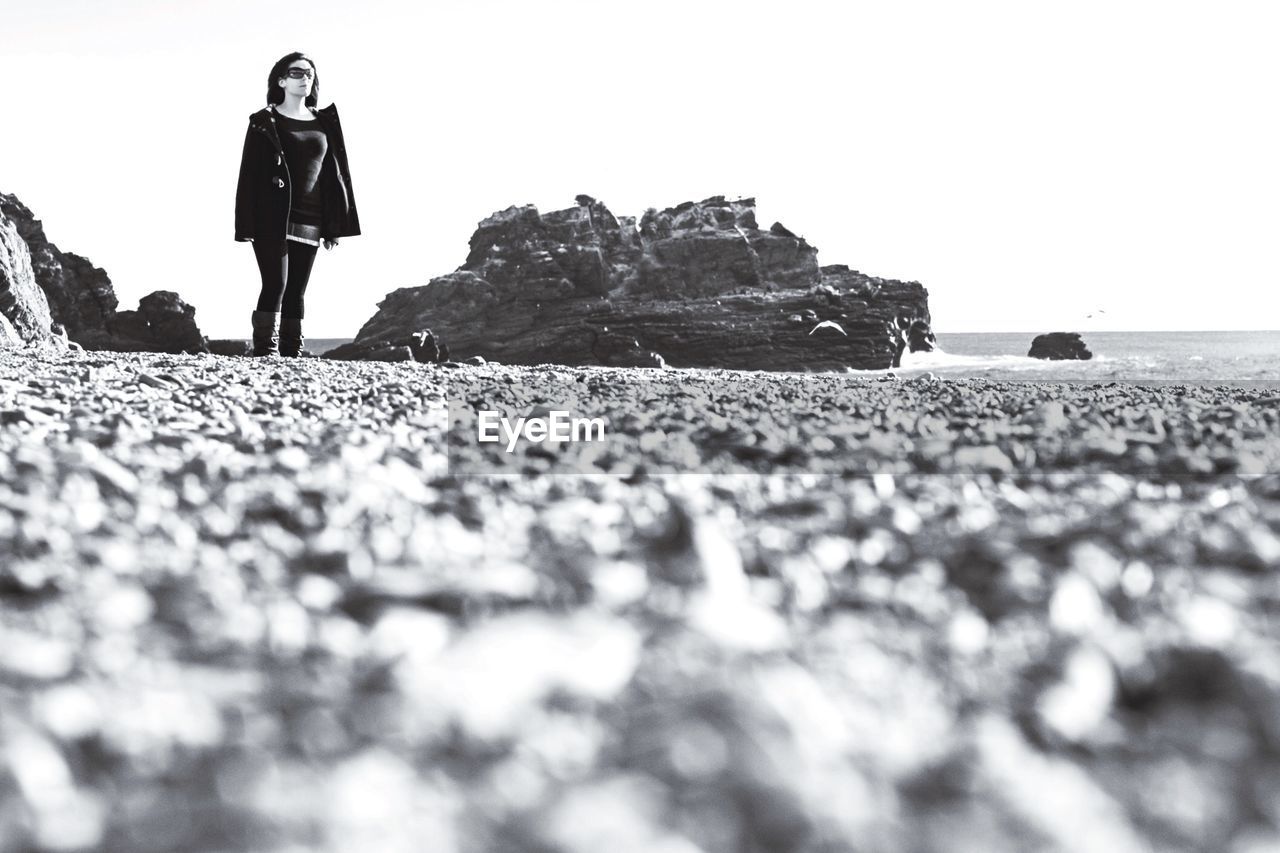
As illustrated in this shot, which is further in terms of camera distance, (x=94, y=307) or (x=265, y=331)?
(x=94, y=307)

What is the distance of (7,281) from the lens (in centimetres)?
2186

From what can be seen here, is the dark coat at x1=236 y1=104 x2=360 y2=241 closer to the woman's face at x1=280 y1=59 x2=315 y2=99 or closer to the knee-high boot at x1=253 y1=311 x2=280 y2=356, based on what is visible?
the woman's face at x1=280 y1=59 x2=315 y2=99

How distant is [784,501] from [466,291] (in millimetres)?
95538

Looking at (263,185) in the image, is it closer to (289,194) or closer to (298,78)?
(289,194)

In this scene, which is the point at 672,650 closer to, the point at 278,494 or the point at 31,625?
the point at 31,625

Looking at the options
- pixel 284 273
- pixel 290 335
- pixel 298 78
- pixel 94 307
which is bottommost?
pixel 290 335

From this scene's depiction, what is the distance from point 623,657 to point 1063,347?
7857 cm

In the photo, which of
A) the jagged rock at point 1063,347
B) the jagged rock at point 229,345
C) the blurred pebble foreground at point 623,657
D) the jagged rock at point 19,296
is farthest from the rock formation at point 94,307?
the jagged rock at point 1063,347

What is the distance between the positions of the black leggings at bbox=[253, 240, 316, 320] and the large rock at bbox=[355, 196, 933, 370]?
51.2 m

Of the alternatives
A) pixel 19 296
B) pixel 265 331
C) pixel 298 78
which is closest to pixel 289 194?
pixel 298 78

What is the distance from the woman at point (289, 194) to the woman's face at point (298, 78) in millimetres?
12

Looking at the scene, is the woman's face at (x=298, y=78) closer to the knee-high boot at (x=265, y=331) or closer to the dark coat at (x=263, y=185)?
the dark coat at (x=263, y=185)

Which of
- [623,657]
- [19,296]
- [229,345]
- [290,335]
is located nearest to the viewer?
[623,657]

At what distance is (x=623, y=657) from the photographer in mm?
1839
